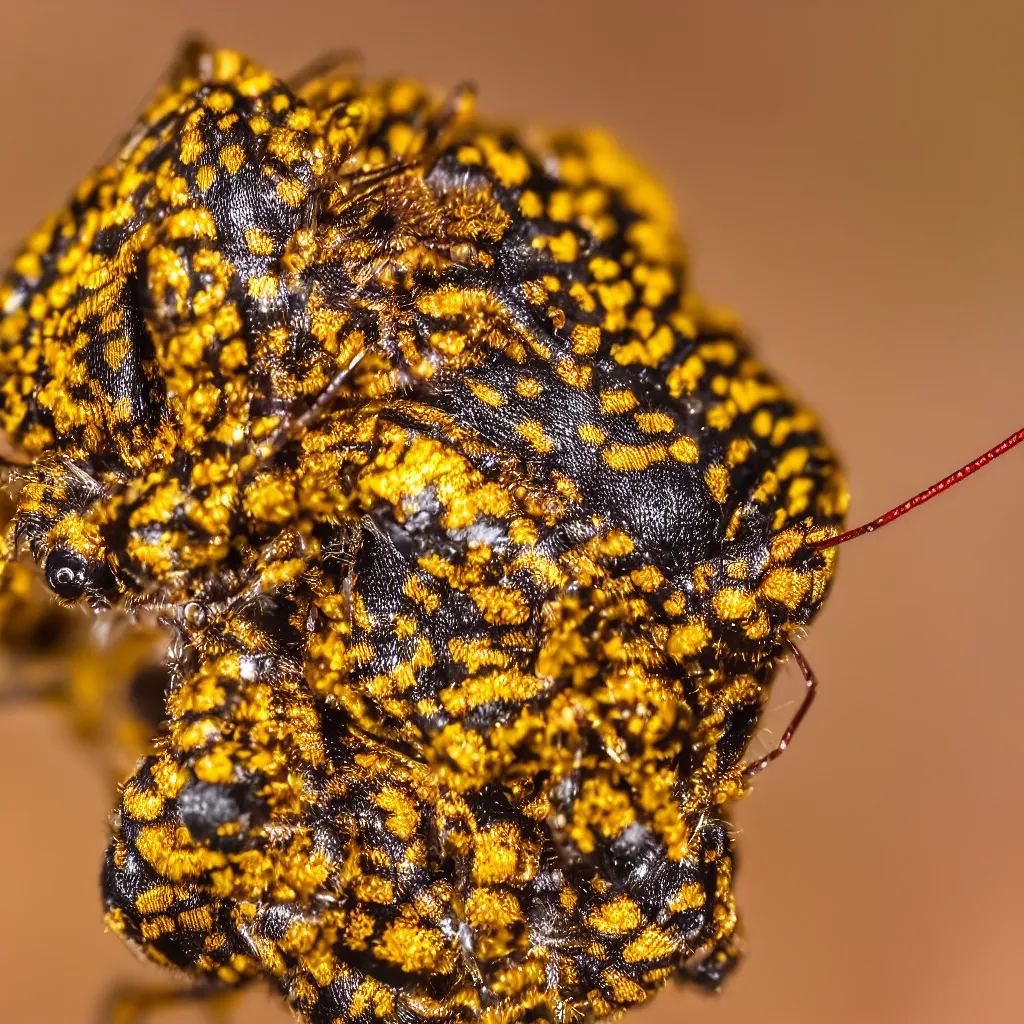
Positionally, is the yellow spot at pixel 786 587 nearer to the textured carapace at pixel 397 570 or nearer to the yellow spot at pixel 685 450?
the textured carapace at pixel 397 570

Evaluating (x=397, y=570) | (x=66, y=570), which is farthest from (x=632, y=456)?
(x=66, y=570)

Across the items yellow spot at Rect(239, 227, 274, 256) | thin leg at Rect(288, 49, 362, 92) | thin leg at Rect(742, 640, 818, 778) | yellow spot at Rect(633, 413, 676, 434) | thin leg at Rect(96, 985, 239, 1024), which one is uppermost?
thin leg at Rect(288, 49, 362, 92)

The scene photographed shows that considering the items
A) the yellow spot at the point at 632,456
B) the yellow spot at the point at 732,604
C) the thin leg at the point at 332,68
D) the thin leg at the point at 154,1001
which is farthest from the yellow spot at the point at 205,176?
the thin leg at the point at 154,1001

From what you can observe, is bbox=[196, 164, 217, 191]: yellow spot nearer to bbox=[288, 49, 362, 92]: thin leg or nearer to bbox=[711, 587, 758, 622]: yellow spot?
bbox=[288, 49, 362, 92]: thin leg

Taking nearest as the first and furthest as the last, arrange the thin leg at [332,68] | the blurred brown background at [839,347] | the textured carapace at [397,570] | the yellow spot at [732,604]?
the textured carapace at [397,570]
the yellow spot at [732,604]
the thin leg at [332,68]
the blurred brown background at [839,347]

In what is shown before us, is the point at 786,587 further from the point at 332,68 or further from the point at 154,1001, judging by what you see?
the point at 154,1001

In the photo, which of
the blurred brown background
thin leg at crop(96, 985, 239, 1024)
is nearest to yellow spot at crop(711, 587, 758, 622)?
thin leg at crop(96, 985, 239, 1024)

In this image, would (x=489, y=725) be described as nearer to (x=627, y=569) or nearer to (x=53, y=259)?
(x=627, y=569)
